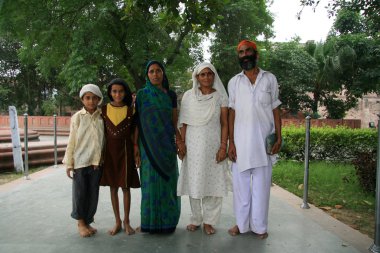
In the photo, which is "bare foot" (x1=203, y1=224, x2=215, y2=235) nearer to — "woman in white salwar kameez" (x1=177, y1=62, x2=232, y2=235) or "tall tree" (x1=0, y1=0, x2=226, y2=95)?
"woman in white salwar kameez" (x1=177, y1=62, x2=232, y2=235)

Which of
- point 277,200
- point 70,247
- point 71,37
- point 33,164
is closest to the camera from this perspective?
point 70,247

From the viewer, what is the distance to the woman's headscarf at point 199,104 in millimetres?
3404

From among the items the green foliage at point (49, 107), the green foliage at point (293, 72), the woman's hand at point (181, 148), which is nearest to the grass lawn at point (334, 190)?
the woman's hand at point (181, 148)

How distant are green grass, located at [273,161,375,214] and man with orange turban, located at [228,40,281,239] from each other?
1.84 metres

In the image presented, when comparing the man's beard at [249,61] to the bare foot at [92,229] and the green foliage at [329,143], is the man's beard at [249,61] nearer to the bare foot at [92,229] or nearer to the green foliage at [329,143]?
the bare foot at [92,229]

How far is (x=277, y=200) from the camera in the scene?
16.2 ft

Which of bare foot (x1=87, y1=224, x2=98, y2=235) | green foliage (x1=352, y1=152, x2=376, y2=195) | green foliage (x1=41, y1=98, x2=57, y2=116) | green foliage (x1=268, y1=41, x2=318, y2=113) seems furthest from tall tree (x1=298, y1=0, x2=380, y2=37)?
green foliage (x1=41, y1=98, x2=57, y2=116)

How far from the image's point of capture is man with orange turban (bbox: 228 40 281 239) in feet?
11.0

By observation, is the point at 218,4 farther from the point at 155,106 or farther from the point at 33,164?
the point at 33,164

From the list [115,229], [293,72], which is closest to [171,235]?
[115,229]

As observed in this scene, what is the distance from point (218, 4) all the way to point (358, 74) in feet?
45.3

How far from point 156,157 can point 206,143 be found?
1.66 feet

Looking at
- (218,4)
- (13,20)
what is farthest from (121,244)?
(13,20)

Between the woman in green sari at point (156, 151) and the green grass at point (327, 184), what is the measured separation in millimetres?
2477
